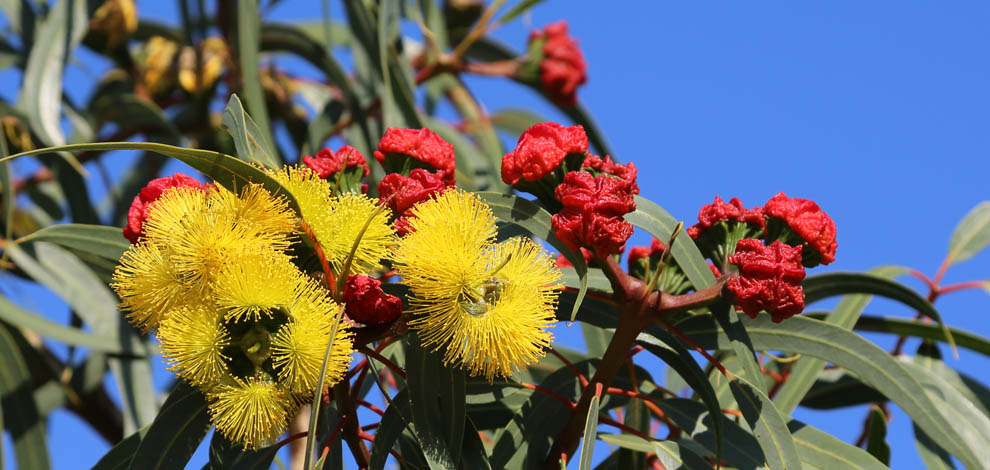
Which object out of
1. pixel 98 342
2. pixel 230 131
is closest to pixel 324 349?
pixel 230 131

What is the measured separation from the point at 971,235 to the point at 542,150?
1054mm

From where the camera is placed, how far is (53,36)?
2.01 m

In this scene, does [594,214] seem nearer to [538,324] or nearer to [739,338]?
[538,324]

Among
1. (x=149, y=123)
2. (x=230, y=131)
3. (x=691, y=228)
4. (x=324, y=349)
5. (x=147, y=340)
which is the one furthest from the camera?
(x=149, y=123)

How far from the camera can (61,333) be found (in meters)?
1.77

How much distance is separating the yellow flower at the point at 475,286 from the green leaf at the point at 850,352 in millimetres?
353

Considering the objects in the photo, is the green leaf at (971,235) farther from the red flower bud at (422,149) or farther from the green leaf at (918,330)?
the red flower bud at (422,149)

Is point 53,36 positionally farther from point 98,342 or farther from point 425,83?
point 425,83

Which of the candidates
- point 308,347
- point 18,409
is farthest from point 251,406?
point 18,409

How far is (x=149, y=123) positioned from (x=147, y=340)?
1.82 feet

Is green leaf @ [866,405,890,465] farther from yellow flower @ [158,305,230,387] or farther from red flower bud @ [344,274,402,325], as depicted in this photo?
yellow flower @ [158,305,230,387]

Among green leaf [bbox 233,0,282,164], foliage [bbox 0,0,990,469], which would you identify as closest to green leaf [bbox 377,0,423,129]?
foliage [bbox 0,0,990,469]

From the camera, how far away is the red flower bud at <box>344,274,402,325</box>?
89cm

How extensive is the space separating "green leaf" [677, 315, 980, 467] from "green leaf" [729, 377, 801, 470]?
90 millimetres
